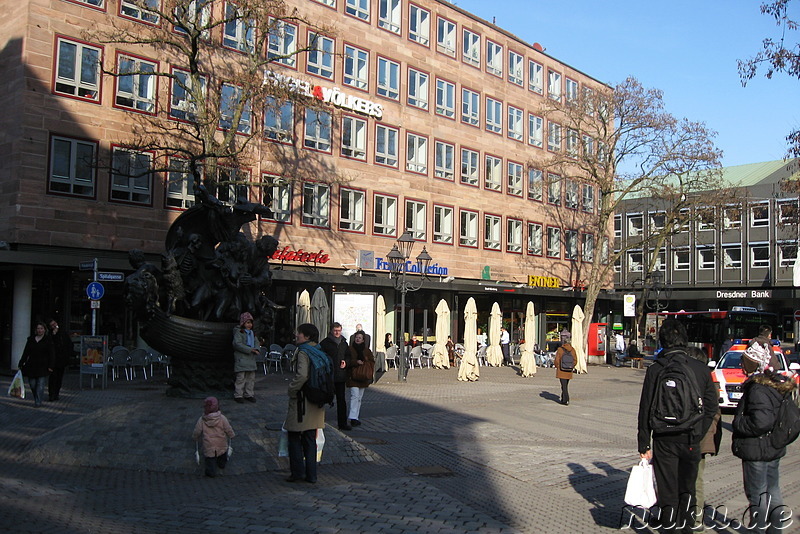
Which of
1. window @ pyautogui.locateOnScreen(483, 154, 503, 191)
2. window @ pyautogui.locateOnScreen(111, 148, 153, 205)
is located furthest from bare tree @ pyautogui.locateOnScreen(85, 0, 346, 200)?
window @ pyautogui.locateOnScreen(483, 154, 503, 191)

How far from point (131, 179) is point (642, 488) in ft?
76.7

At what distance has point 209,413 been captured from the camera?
28.8 ft

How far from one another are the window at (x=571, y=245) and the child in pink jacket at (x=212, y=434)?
3962 centimetres

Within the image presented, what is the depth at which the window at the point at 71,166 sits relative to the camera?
80.2ft

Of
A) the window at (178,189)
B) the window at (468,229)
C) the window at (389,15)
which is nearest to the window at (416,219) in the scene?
the window at (468,229)

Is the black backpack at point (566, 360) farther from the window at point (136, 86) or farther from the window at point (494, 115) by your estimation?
the window at point (494, 115)

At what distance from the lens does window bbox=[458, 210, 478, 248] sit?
39125mm

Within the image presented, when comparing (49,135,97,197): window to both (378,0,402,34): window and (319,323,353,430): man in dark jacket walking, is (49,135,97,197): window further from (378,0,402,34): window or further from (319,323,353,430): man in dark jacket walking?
(378,0,402,34): window

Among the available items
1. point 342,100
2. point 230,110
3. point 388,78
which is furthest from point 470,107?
point 230,110

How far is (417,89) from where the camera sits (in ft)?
122

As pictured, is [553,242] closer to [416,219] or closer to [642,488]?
[416,219]

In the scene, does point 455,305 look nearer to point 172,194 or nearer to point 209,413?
point 172,194

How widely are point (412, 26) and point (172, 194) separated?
51.9ft

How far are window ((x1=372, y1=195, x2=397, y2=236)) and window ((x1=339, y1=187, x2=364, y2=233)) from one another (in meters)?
0.84
